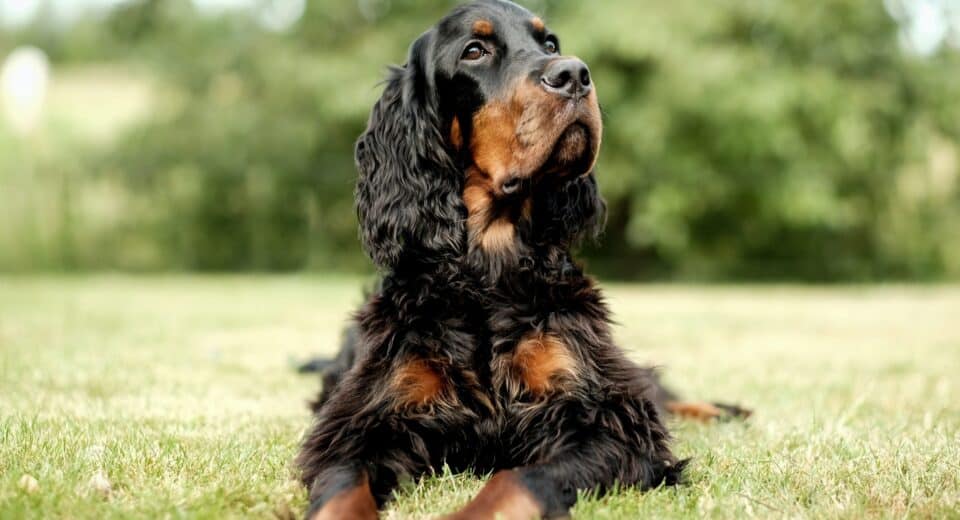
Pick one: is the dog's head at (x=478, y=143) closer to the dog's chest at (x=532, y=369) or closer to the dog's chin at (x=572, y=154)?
the dog's chin at (x=572, y=154)

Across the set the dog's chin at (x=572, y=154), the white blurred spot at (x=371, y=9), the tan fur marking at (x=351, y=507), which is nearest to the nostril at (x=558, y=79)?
the dog's chin at (x=572, y=154)

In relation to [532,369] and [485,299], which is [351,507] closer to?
[532,369]

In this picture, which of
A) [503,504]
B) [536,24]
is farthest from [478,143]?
[503,504]

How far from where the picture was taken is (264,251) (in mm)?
16625

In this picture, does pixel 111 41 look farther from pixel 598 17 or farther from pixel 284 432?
pixel 284 432

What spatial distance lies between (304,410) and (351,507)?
191 cm

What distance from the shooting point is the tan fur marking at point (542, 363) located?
2.63 metres

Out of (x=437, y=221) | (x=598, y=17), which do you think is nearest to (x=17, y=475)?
(x=437, y=221)

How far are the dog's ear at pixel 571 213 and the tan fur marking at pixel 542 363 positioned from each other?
0.40 meters

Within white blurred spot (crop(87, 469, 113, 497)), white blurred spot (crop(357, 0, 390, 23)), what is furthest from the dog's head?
white blurred spot (crop(357, 0, 390, 23))

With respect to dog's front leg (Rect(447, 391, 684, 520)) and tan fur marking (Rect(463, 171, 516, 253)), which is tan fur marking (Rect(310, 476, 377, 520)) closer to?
dog's front leg (Rect(447, 391, 684, 520))

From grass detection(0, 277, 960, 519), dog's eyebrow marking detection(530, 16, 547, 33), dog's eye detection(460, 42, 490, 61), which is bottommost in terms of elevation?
grass detection(0, 277, 960, 519)

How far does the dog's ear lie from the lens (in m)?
2.99

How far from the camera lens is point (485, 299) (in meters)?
2.78
